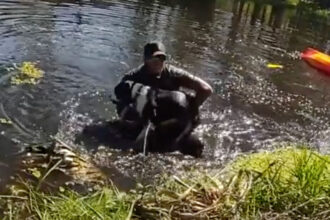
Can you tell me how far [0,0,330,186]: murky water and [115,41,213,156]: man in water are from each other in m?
0.43

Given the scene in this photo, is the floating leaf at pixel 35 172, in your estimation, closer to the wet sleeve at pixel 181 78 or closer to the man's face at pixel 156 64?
the man's face at pixel 156 64

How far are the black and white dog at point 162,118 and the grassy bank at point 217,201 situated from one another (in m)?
2.50

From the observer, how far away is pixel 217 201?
12.0 ft

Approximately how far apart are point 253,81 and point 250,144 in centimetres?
332

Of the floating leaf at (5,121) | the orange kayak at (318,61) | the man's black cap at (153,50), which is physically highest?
the man's black cap at (153,50)

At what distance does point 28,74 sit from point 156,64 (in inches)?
117

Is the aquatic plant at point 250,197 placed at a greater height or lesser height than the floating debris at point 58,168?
greater

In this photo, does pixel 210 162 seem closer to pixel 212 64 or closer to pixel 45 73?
pixel 45 73

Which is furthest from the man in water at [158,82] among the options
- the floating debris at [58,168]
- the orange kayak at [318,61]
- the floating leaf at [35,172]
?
the orange kayak at [318,61]

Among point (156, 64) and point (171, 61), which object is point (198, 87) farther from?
point (171, 61)

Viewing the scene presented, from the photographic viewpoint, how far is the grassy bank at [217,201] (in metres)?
3.55

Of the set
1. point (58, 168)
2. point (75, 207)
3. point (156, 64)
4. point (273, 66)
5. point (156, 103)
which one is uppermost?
point (156, 64)

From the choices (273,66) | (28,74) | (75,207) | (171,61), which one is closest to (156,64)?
(28,74)

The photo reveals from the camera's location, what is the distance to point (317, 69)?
11.6m
